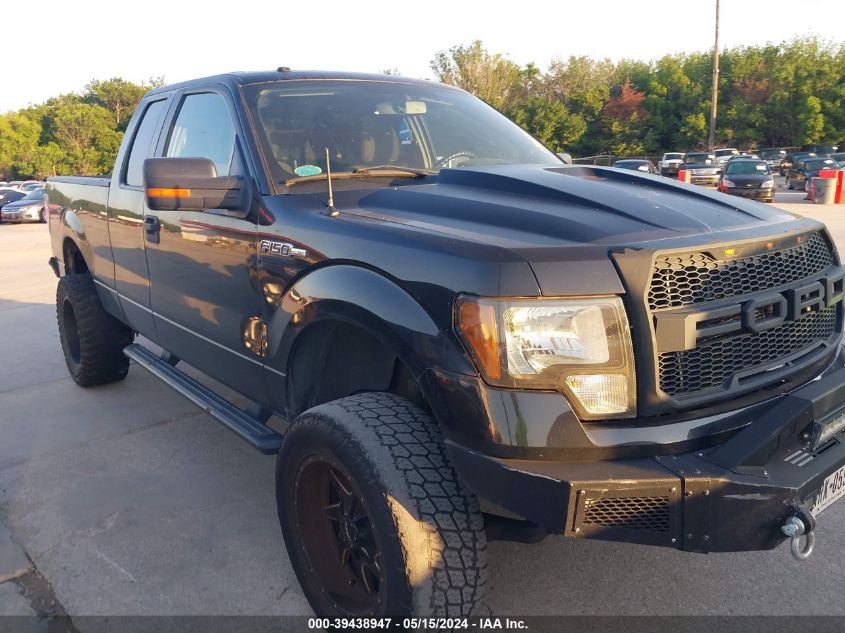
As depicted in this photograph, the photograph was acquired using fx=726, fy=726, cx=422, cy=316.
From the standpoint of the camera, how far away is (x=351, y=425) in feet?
7.07

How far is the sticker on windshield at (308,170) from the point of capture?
296 centimetres

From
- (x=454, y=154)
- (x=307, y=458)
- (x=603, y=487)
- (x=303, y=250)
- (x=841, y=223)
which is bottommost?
(x=841, y=223)

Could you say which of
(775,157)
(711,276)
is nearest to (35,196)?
(711,276)

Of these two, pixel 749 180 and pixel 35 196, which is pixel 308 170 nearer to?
pixel 749 180

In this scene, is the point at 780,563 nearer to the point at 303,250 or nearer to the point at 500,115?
the point at 303,250

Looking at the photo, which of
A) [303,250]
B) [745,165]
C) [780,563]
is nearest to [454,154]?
[303,250]

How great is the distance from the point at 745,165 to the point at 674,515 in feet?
77.6

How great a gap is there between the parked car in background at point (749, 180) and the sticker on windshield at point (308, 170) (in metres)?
20.4

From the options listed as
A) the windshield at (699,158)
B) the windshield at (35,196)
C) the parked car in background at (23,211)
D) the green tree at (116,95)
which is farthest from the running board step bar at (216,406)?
the green tree at (116,95)

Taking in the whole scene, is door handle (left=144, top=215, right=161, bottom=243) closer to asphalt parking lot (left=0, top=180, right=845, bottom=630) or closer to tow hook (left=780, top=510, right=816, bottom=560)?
asphalt parking lot (left=0, top=180, right=845, bottom=630)

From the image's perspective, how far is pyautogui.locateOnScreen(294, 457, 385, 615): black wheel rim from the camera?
2293mm

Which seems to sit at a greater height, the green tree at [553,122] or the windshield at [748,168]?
the green tree at [553,122]

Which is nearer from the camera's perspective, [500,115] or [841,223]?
[500,115]

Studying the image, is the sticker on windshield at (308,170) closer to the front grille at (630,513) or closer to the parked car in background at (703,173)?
the front grille at (630,513)
